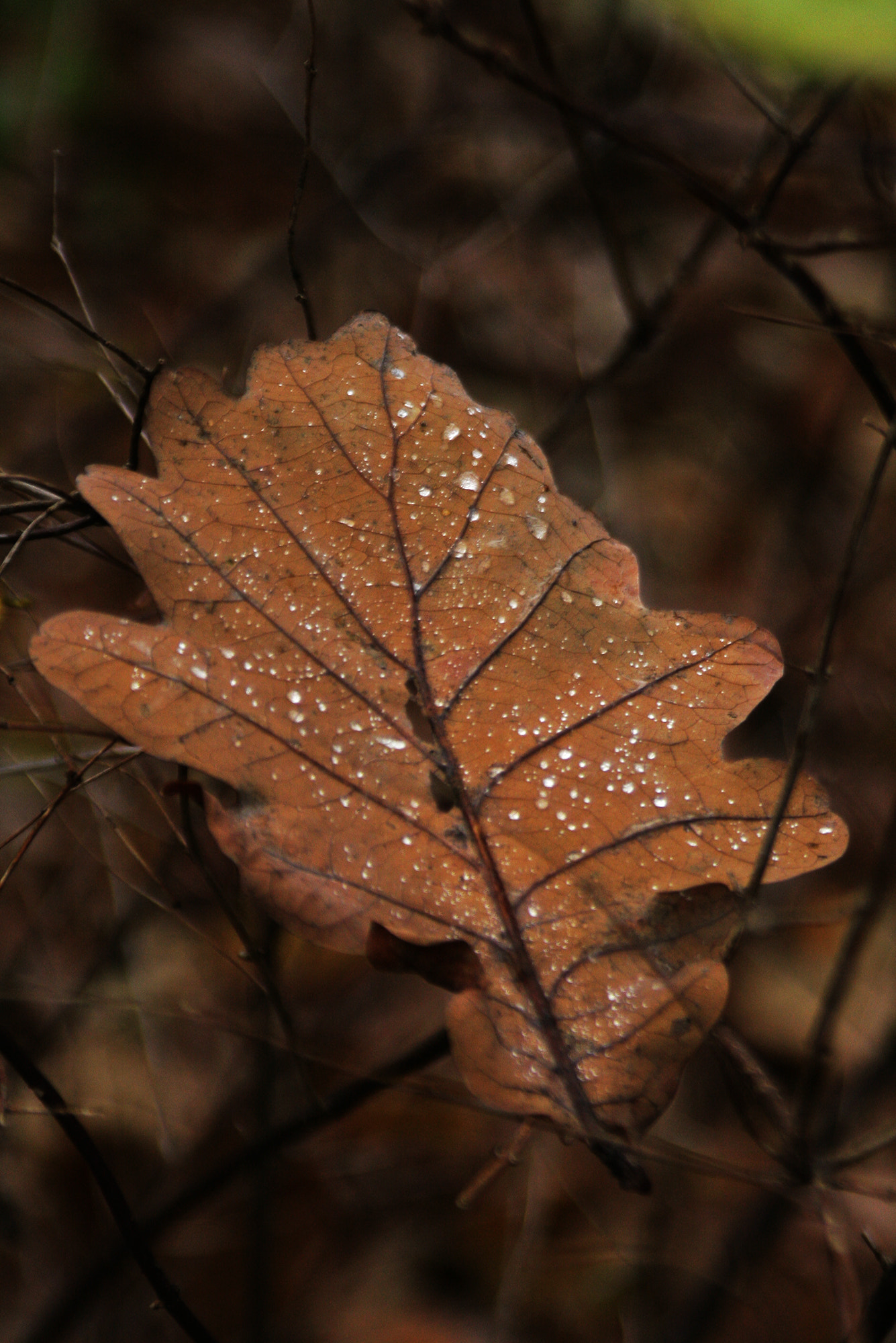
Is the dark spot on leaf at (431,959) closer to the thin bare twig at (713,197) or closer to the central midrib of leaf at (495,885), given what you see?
the central midrib of leaf at (495,885)

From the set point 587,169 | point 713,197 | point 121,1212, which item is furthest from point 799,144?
point 121,1212

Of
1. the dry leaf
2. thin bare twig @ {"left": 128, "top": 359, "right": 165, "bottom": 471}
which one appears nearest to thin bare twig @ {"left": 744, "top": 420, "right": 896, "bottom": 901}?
the dry leaf

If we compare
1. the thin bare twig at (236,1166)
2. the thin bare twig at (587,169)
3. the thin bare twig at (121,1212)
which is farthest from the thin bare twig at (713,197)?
the thin bare twig at (121,1212)

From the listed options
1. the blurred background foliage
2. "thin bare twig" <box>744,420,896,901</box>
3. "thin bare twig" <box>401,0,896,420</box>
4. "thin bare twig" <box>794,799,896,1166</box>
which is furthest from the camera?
the blurred background foliage

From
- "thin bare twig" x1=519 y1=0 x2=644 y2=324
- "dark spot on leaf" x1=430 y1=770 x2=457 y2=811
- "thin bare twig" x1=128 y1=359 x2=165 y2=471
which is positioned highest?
"thin bare twig" x1=519 y1=0 x2=644 y2=324

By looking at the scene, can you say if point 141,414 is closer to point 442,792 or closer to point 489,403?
point 442,792

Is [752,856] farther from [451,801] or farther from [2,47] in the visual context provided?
[2,47]

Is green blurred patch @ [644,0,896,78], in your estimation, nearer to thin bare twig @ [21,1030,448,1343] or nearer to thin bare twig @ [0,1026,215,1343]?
thin bare twig @ [21,1030,448,1343]
